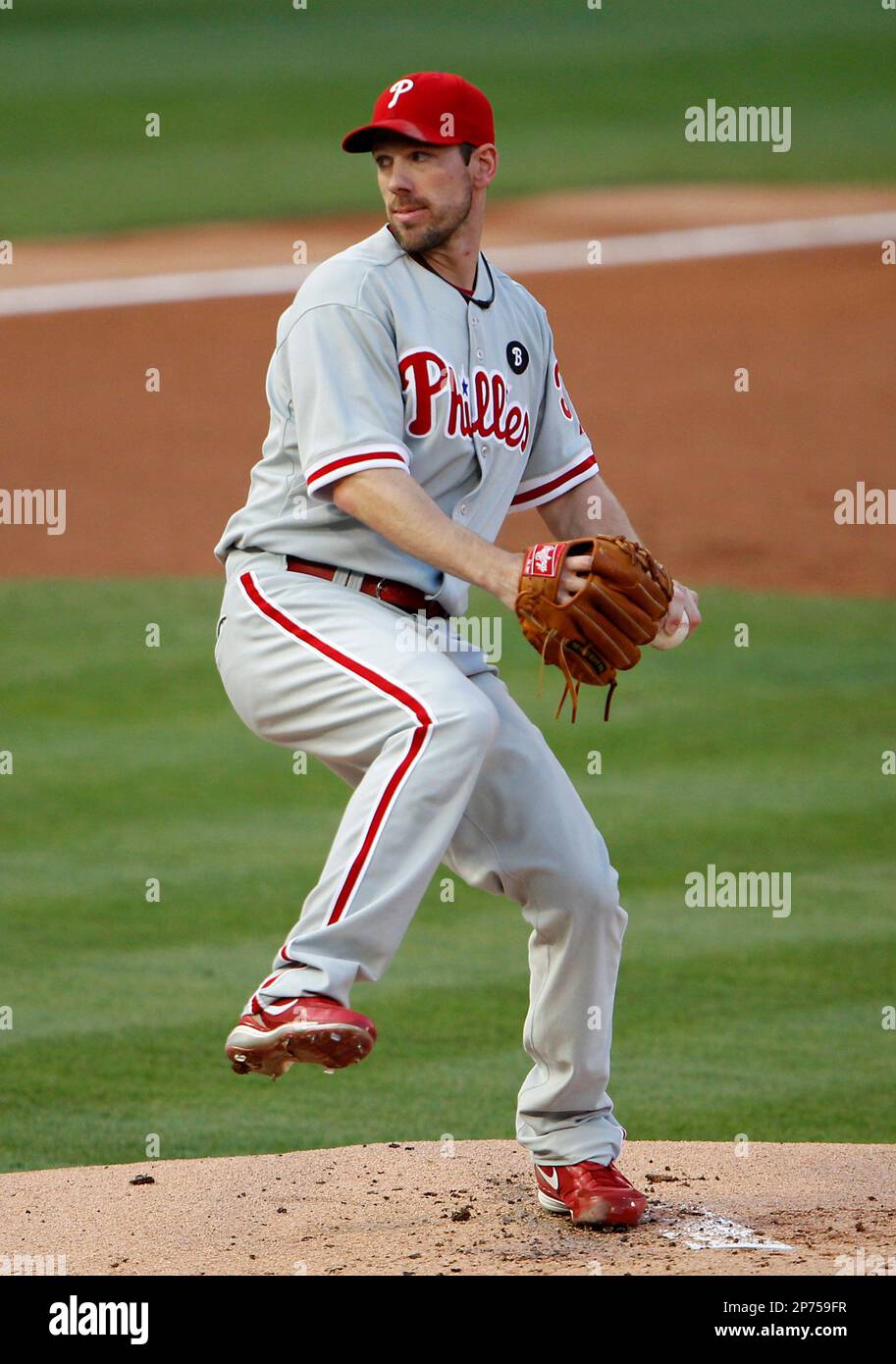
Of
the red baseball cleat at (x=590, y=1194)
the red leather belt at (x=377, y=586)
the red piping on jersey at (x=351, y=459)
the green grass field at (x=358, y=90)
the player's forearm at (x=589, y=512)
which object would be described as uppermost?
the green grass field at (x=358, y=90)

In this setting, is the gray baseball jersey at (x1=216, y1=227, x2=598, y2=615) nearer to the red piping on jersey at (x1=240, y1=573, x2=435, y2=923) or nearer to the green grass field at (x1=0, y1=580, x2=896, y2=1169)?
the red piping on jersey at (x1=240, y1=573, x2=435, y2=923)

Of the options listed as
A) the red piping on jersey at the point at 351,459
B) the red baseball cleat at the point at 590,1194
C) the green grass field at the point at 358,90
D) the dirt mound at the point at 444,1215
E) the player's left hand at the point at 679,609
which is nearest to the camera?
the red piping on jersey at the point at 351,459

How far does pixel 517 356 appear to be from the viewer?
4.10 metres

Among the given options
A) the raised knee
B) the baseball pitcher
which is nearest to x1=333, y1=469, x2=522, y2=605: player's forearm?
the baseball pitcher

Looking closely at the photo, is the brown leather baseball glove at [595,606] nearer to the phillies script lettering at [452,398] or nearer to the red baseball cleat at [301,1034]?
the phillies script lettering at [452,398]

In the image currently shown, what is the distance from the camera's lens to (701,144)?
22125mm

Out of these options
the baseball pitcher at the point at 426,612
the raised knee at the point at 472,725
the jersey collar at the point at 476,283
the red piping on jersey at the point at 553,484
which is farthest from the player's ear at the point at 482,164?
the raised knee at the point at 472,725

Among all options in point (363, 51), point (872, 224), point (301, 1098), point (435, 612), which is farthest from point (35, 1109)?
point (363, 51)

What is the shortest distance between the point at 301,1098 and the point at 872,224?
1357 centimetres

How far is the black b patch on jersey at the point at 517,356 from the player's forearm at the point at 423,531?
0.60 metres

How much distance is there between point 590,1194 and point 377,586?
126 centimetres

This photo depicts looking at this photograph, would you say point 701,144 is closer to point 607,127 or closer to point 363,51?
point 607,127

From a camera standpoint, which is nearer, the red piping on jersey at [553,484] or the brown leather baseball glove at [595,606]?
the brown leather baseball glove at [595,606]

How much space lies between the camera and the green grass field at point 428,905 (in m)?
5.36
